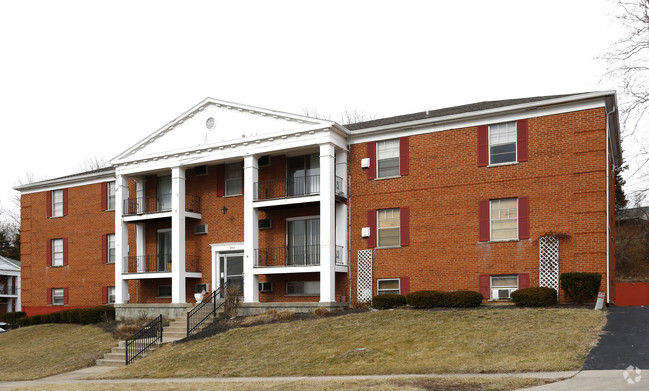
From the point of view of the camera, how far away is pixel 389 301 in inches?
893

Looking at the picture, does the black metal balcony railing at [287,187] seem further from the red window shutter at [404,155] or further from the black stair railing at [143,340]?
the black stair railing at [143,340]

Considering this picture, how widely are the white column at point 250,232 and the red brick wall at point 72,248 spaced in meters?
9.23

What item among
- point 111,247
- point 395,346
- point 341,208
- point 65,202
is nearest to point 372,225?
point 341,208

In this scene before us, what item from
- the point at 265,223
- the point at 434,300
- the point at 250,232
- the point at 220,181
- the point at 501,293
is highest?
the point at 220,181

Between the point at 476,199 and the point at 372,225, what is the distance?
419cm

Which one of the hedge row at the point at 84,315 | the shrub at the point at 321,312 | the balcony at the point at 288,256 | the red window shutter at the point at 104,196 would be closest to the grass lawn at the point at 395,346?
the shrub at the point at 321,312

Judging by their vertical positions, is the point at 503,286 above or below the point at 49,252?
below

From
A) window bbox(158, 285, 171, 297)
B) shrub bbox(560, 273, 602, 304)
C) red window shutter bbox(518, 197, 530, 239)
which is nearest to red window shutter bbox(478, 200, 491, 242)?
red window shutter bbox(518, 197, 530, 239)

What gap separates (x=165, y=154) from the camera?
27906 millimetres

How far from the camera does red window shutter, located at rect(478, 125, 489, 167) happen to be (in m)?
23.0

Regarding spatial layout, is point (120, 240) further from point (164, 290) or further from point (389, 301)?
point (389, 301)

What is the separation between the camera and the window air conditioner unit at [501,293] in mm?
22228

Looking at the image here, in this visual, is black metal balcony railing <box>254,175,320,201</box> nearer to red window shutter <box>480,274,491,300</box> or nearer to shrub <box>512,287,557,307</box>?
red window shutter <box>480,274,491,300</box>

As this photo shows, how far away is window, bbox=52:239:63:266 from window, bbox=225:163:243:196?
37.3ft
